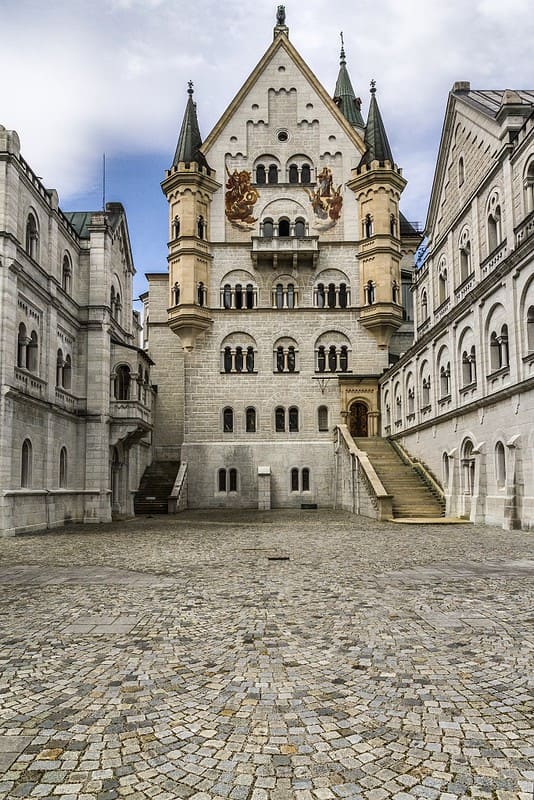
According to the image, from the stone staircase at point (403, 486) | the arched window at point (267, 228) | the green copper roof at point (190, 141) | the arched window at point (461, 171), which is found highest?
the green copper roof at point (190, 141)

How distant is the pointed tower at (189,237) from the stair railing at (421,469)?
49.4ft

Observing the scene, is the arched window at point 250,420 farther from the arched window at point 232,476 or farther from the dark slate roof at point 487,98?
the dark slate roof at point 487,98

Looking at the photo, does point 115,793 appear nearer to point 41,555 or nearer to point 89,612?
point 89,612

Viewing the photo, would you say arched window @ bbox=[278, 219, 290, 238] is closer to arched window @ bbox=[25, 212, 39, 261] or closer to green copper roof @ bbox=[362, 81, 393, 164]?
green copper roof @ bbox=[362, 81, 393, 164]

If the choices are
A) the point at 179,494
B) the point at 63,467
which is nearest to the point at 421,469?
the point at 179,494

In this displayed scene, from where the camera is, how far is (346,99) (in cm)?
6112

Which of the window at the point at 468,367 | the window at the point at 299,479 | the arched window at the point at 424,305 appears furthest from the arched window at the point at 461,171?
the window at the point at 299,479

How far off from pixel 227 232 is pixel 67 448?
2081cm

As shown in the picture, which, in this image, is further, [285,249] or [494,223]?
[285,249]

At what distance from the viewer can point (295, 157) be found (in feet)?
146

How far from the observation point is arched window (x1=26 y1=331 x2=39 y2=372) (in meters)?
25.9

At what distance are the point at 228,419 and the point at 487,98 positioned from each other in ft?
77.4

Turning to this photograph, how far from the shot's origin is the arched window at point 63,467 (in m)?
29.0

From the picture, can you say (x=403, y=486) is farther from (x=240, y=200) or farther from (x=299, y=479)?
(x=240, y=200)
